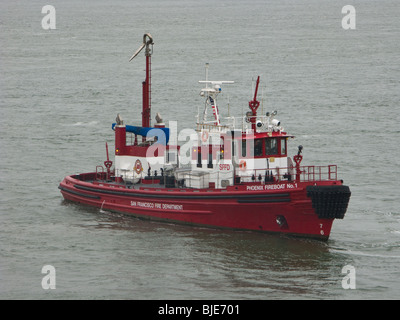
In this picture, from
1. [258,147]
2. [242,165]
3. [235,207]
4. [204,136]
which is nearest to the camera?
[235,207]

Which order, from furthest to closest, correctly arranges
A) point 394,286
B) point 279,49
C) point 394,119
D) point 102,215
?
point 279,49, point 394,119, point 102,215, point 394,286

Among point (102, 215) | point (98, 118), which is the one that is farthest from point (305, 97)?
point (102, 215)

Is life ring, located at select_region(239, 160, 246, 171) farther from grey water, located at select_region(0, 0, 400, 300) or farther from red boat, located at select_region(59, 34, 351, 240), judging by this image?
grey water, located at select_region(0, 0, 400, 300)

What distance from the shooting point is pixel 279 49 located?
118 metres

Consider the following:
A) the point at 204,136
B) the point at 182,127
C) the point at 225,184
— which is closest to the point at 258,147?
the point at 225,184

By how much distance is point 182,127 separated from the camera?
204 feet

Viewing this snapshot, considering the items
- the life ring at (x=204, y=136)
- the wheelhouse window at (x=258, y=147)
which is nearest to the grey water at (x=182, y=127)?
the wheelhouse window at (x=258, y=147)

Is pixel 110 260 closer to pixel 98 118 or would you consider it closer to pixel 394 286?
pixel 394 286

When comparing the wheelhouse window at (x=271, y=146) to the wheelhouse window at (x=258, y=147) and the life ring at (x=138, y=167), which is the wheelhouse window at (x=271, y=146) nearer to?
the wheelhouse window at (x=258, y=147)

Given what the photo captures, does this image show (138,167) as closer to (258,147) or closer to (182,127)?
Answer: (258,147)

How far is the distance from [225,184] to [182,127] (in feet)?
82.2

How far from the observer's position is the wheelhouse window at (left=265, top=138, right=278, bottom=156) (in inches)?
1469

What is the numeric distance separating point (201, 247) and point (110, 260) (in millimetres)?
3774

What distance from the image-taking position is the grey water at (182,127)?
31797mm
